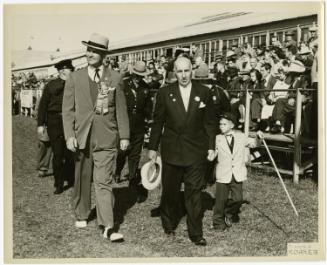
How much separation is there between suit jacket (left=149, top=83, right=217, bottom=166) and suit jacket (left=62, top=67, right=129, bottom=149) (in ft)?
1.40

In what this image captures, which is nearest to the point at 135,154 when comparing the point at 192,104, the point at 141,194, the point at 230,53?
the point at 141,194

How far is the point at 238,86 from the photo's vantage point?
10.3m

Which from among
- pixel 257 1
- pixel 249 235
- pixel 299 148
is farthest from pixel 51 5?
pixel 299 148

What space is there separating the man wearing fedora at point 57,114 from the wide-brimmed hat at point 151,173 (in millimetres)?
2166

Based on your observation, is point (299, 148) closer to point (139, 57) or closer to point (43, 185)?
point (43, 185)

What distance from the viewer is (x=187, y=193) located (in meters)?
6.32

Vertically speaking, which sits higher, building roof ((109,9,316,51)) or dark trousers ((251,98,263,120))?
building roof ((109,9,316,51))

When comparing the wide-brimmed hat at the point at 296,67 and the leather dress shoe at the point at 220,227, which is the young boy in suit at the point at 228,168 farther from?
the wide-brimmed hat at the point at 296,67

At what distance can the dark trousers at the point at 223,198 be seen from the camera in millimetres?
6738

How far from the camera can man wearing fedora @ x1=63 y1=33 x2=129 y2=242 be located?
21.1 ft

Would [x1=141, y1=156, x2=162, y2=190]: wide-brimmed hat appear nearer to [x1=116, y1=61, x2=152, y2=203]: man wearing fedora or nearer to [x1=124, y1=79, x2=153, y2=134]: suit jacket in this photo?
[x1=116, y1=61, x2=152, y2=203]: man wearing fedora

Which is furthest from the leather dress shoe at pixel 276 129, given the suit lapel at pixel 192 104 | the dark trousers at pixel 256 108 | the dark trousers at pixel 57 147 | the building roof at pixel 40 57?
the suit lapel at pixel 192 104

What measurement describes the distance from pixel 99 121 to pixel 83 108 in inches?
9.8

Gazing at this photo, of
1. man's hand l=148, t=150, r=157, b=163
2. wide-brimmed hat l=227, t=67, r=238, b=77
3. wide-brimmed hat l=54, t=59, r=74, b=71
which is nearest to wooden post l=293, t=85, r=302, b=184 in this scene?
wide-brimmed hat l=227, t=67, r=238, b=77
